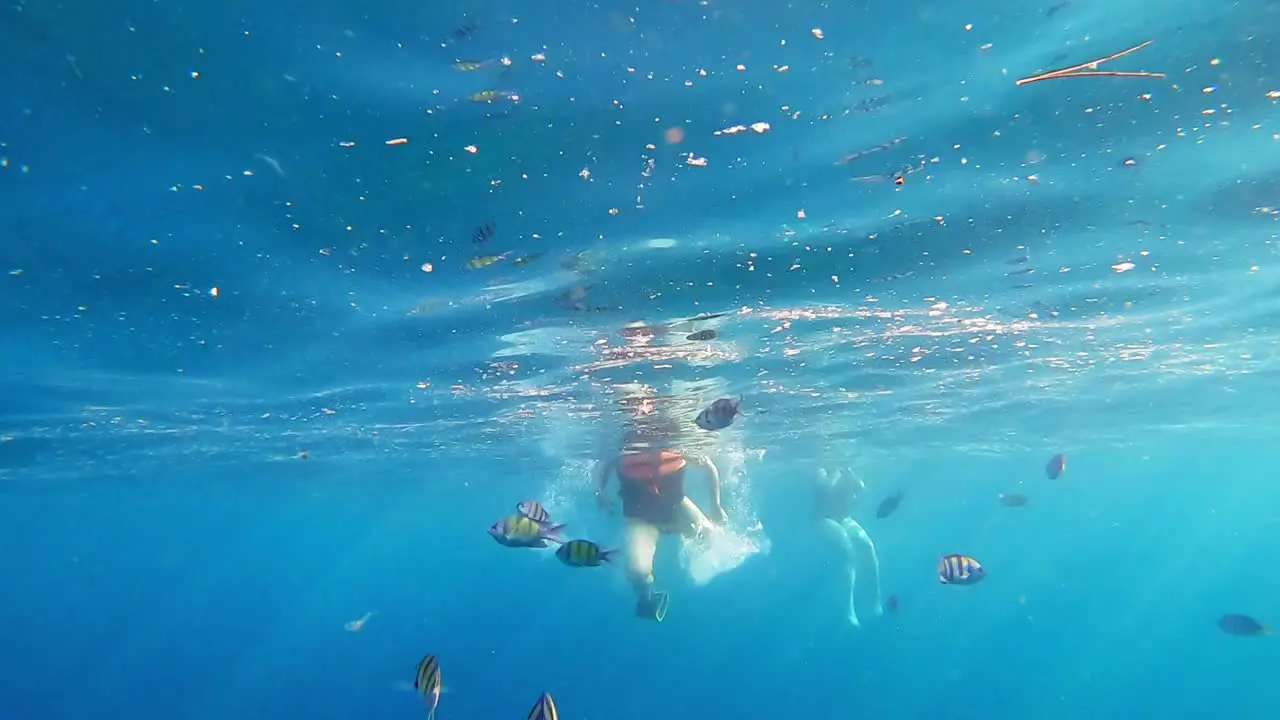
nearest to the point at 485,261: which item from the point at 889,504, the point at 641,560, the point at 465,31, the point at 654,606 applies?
the point at 465,31

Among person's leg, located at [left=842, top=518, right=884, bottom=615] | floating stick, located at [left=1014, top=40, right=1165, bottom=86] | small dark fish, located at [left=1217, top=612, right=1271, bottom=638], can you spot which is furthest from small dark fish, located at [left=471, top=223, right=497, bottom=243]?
person's leg, located at [left=842, top=518, right=884, bottom=615]

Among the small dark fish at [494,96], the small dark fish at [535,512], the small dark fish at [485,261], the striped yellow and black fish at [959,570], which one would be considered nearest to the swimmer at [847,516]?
the striped yellow and black fish at [959,570]

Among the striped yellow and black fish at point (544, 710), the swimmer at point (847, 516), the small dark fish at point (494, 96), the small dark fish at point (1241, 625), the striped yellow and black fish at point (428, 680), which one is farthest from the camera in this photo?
the swimmer at point (847, 516)

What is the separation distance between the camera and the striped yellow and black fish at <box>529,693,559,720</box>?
19.7ft

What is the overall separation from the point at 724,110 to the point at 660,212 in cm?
266

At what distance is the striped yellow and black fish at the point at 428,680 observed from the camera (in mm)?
6480

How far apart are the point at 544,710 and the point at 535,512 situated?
3.32 meters

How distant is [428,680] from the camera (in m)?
6.57

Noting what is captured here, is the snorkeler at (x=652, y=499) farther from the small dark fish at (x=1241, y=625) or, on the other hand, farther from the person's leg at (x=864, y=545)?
the small dark fish at (x=1241, y=625)

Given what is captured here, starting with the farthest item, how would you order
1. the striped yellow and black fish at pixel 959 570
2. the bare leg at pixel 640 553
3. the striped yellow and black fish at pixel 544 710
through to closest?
the bare leg at pixel 640 553
the striped yellow and black fish at pixel 959 570
the striped yellow and black fish at pixel 544 710

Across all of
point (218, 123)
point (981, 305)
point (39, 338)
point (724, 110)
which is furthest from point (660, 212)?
point (39, 338)

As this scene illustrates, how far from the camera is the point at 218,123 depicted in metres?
8.11

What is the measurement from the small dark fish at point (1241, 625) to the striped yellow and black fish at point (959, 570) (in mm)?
10063

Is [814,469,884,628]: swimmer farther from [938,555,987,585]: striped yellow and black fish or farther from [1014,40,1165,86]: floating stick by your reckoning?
[1014,40,1165,86]: floating stick
